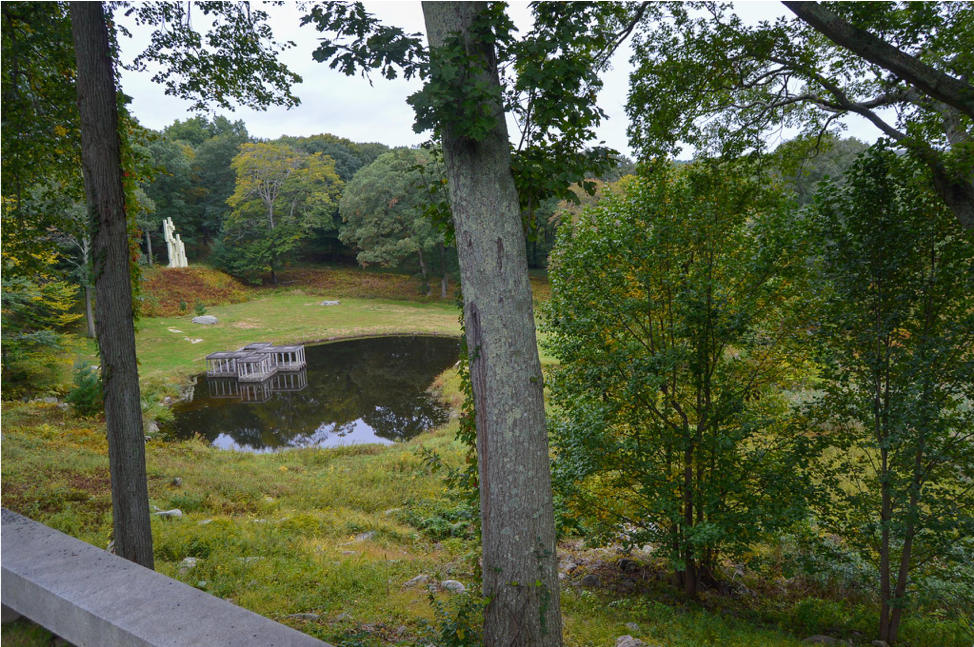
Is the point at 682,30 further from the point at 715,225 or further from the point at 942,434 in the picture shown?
the point at 942,434

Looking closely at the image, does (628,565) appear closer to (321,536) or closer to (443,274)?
(321,536)

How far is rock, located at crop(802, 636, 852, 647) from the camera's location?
5352 mm

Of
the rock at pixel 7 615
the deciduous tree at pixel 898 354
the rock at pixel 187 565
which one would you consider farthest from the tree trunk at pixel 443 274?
the rock at pixel 7 615

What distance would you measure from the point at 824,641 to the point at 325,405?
1577 centimetres

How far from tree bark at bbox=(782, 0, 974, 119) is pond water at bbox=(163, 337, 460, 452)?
13154mm

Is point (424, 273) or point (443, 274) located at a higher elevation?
point (424, 273)

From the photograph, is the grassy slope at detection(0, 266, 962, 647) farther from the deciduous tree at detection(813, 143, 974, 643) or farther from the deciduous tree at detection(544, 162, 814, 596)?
the deciduous tree at detection(813, 143, 974, 643)

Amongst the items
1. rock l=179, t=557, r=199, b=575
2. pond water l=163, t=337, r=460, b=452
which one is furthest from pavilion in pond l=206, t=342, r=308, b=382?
rock l=179, t=557, r=199, b=575

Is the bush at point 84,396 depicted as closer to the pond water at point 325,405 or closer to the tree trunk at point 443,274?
the pond water at point 325,405

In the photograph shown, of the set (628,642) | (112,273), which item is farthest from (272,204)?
(628,642)

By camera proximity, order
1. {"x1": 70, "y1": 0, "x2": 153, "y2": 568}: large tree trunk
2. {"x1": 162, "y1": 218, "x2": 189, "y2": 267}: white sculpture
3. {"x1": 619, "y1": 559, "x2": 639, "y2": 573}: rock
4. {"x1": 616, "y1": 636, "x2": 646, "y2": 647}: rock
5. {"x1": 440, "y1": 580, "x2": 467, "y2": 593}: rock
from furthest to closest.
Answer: {"x1": 162, "y1": 218, "x2": 189, "y2": 267}: white sculpture, {"x1": 619, "y1": 559, "x2": 639, "y2": 573}: rock, {"x1": 440, "y1": 580, "x2": 467, "y2": 593}: rock, {"x1": 616, "y1": 636, "x2": 646, "y2": 647}: rock, {"x1": 70, "y1": 0, "x2": 153, "y2": 568}: large tree trunk

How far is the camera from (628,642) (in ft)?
15.4

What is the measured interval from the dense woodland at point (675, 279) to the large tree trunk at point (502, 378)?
0.01 m

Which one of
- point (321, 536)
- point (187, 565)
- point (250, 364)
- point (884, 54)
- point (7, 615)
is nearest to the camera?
point (7, 615)
